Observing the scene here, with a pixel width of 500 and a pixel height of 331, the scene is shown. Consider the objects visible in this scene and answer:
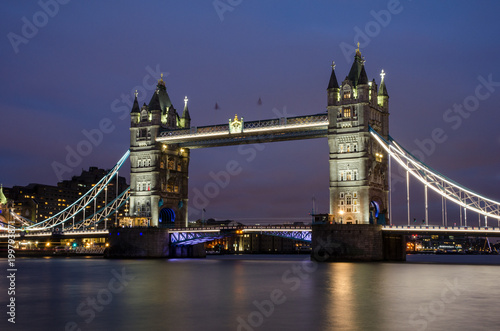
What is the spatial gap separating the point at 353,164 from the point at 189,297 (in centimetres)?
4101

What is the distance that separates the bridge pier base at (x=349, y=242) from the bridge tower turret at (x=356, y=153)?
2.77 metres

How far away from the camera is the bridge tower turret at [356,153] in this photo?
68938 millimetres

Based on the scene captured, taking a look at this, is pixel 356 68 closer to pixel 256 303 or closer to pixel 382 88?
pixel 382 88

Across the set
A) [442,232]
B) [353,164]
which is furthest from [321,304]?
[353,164]

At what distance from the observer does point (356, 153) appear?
69.5m

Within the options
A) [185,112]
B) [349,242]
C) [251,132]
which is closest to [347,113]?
[251,132]

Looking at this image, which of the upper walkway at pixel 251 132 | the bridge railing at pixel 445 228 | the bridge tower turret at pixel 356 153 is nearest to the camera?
the bridge railing at pixel 445 228

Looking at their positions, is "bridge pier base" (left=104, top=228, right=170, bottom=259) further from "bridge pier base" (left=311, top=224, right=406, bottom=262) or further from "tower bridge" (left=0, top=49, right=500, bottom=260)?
"bridge pier base" (left=311, top=224, right=406, bottom=262)

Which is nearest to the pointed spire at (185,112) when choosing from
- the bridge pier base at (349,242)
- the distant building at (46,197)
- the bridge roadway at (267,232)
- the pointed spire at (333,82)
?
the bridge roadway at (267,232)

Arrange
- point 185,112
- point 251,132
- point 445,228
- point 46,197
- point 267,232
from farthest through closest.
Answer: point 46,197, point 185,112, point 251,132, point 267,232, point 445,228

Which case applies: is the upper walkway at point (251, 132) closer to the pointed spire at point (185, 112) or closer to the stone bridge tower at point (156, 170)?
the stone bridge tower at point (156, 170)

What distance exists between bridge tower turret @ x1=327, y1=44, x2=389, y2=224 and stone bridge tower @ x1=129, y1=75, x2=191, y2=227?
25655mm

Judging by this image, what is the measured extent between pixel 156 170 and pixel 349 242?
1212 inches

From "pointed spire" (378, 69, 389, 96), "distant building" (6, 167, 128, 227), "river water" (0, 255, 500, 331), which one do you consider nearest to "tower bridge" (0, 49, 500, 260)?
"pointed spire" (378, 69, 389, 96)
